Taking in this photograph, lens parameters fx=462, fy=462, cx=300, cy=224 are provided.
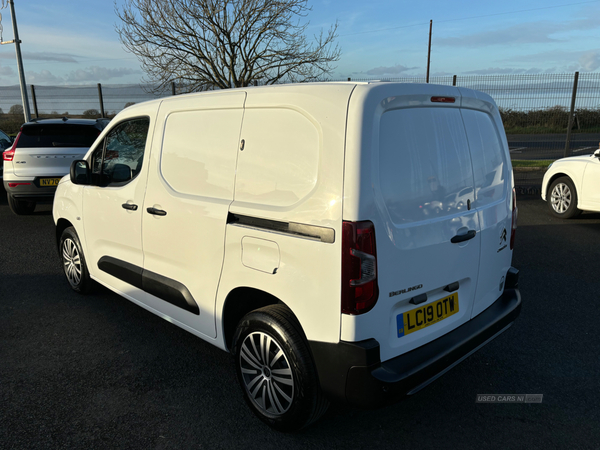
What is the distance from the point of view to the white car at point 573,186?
747 centimetres

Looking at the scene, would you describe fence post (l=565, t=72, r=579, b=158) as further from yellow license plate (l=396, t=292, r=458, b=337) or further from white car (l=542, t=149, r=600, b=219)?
yellow license plate (l=396, t=292, r=458, b=337)

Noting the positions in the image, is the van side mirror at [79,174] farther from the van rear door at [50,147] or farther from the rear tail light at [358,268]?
the van rear door at [50,147]

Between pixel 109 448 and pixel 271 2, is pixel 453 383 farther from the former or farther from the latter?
pixel 271 2

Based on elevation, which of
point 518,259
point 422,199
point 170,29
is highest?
point 170,29

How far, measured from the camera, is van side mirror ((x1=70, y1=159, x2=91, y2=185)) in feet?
13.3

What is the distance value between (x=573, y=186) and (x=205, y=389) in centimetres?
736

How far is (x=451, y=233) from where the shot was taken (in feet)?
8.38

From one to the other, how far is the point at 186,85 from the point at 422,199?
41.7ft

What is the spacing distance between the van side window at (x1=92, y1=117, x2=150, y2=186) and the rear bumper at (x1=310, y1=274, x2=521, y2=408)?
2.16 meters

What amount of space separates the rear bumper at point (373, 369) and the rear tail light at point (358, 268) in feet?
0.65

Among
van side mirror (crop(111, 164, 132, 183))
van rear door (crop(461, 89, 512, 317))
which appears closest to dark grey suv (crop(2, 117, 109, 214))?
van side mirror (crop(111, 164, 132, 183))

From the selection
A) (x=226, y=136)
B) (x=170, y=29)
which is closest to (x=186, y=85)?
(x=170, y=29)

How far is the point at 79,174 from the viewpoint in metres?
4.05

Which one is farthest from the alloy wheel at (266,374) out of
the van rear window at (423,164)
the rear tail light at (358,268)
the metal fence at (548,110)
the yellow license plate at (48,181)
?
the metal fence at (548,110)
